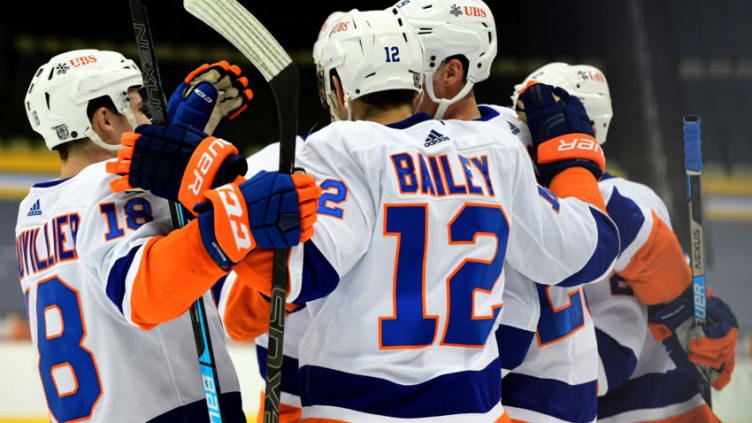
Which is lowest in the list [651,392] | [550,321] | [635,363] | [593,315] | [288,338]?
[651,392]

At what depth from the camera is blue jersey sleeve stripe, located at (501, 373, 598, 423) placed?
2.06 m

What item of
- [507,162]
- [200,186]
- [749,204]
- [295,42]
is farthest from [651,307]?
[295,42]

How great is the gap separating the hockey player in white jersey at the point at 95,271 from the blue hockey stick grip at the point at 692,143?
1.37 m

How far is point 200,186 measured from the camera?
1386 millimetres

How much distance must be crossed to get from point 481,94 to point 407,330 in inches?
356

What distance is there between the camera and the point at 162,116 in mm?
1519

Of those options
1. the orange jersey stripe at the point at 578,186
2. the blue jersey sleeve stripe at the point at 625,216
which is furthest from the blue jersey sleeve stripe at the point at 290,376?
the blue jersey sleeve stripe at the point at 625,216

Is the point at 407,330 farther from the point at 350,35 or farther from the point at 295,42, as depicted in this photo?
the point at 295,42

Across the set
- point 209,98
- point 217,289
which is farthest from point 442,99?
point 217,289

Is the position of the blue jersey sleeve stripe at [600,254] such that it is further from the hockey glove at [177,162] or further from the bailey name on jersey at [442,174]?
the hockey glove at [177,162]

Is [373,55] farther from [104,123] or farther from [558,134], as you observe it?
[104,123]

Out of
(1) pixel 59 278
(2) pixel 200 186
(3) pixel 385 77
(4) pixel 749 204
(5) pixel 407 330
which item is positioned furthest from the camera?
(4) pixel 749 204

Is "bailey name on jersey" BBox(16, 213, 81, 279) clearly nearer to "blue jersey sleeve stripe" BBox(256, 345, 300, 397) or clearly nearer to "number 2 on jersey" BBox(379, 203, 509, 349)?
"blue jersey sleeve stripe" BBox(256, 345, 300, 397)

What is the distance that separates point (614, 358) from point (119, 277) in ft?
5.25
